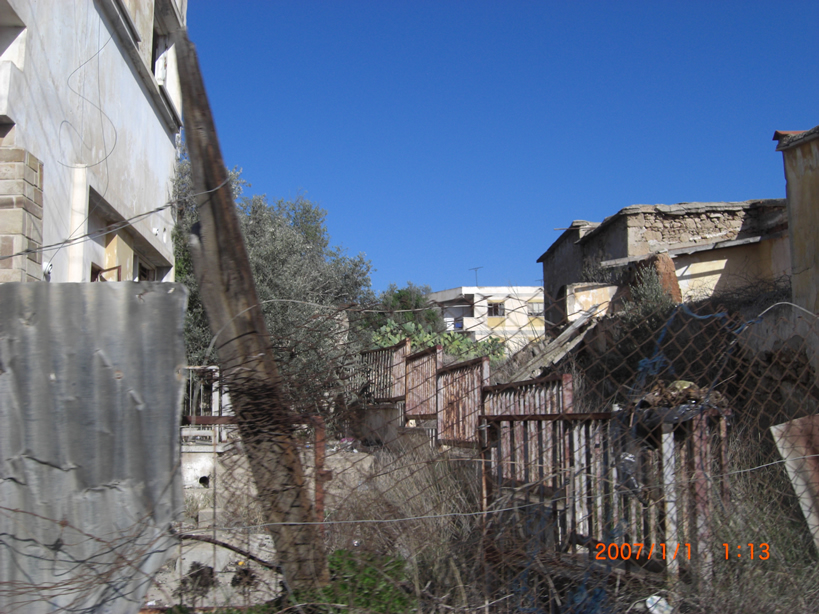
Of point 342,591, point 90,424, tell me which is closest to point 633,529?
point 342,591

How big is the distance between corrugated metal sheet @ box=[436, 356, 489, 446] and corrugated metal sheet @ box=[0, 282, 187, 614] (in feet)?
12.7

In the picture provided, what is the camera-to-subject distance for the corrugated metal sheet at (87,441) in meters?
2.22

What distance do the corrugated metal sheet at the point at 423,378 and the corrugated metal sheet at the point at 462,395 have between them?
0.97 ft

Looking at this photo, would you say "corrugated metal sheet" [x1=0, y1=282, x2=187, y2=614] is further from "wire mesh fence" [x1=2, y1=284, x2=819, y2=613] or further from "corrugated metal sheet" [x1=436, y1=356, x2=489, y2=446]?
"corrugated metal sheet" [x1=436, y1=356, x2=489, y2=446]

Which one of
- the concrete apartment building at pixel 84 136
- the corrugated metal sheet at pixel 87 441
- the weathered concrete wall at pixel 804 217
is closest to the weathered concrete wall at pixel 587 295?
the weathered concrete wall at pixel 804 217

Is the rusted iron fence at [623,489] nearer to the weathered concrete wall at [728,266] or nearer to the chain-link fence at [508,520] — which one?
the chain-link fence at [508,520]

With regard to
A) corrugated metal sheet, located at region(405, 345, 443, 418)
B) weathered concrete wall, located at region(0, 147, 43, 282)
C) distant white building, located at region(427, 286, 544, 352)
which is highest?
weathered concrete wall, located at region(0, 147, 43, 282)

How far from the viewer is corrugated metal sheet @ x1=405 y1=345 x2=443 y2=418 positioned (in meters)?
7.48

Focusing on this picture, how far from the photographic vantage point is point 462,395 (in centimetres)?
684

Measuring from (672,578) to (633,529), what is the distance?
26 cm

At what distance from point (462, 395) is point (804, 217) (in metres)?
4.68

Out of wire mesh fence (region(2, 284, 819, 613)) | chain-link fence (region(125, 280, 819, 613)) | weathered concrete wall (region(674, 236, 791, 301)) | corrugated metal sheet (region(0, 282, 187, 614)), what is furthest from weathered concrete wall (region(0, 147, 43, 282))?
weathered concrete wall (region(674, 236, 791, 301))

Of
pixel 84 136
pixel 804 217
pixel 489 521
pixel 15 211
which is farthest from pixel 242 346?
pixel 804 217
